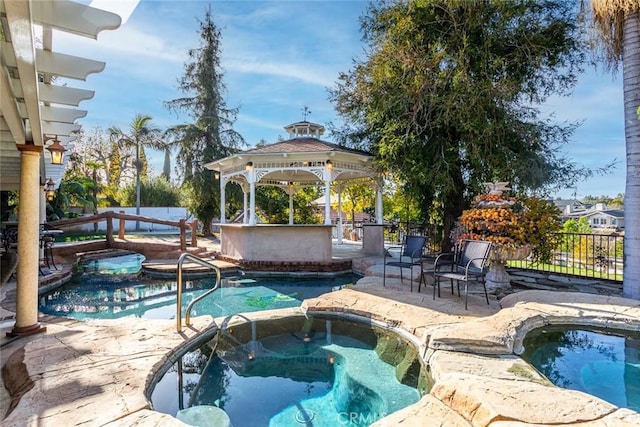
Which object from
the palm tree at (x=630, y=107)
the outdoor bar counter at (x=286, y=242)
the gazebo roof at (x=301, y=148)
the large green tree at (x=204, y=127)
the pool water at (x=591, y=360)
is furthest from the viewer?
the large green tree at (x=204, y=127)

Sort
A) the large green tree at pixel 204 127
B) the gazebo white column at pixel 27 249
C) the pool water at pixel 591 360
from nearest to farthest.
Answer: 1. the pool water at pixel 591 360
2. the gazebo white column at pixel 27 249
3. the large green tree at pixel 204 127

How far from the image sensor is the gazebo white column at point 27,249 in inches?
152

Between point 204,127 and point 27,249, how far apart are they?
15.2 metres

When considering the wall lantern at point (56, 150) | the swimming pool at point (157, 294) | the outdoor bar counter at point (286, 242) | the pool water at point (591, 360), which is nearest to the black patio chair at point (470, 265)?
the pool water at point (591, 360)

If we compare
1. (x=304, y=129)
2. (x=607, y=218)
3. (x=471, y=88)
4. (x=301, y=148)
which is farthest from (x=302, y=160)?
(x=607, y=218)

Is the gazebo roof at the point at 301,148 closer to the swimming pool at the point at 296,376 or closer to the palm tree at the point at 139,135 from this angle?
the swimming pool at the point at 296,376

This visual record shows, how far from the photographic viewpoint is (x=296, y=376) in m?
3.77

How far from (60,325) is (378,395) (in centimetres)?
401

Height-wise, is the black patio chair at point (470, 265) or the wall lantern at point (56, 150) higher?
the wall lantern at point (56, 150)

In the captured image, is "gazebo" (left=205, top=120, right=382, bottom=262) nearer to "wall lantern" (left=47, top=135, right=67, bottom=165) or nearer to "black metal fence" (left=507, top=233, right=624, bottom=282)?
"wall lantern" (left=47, top=135, right=67, bottom=165)

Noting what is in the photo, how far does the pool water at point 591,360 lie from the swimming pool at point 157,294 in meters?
4.15

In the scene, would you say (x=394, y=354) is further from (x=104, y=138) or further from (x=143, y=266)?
(x=104, y=138)

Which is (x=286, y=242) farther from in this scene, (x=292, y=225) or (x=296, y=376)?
(x=296, y=376)

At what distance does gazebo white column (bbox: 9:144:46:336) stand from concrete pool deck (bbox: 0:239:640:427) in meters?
0.24
